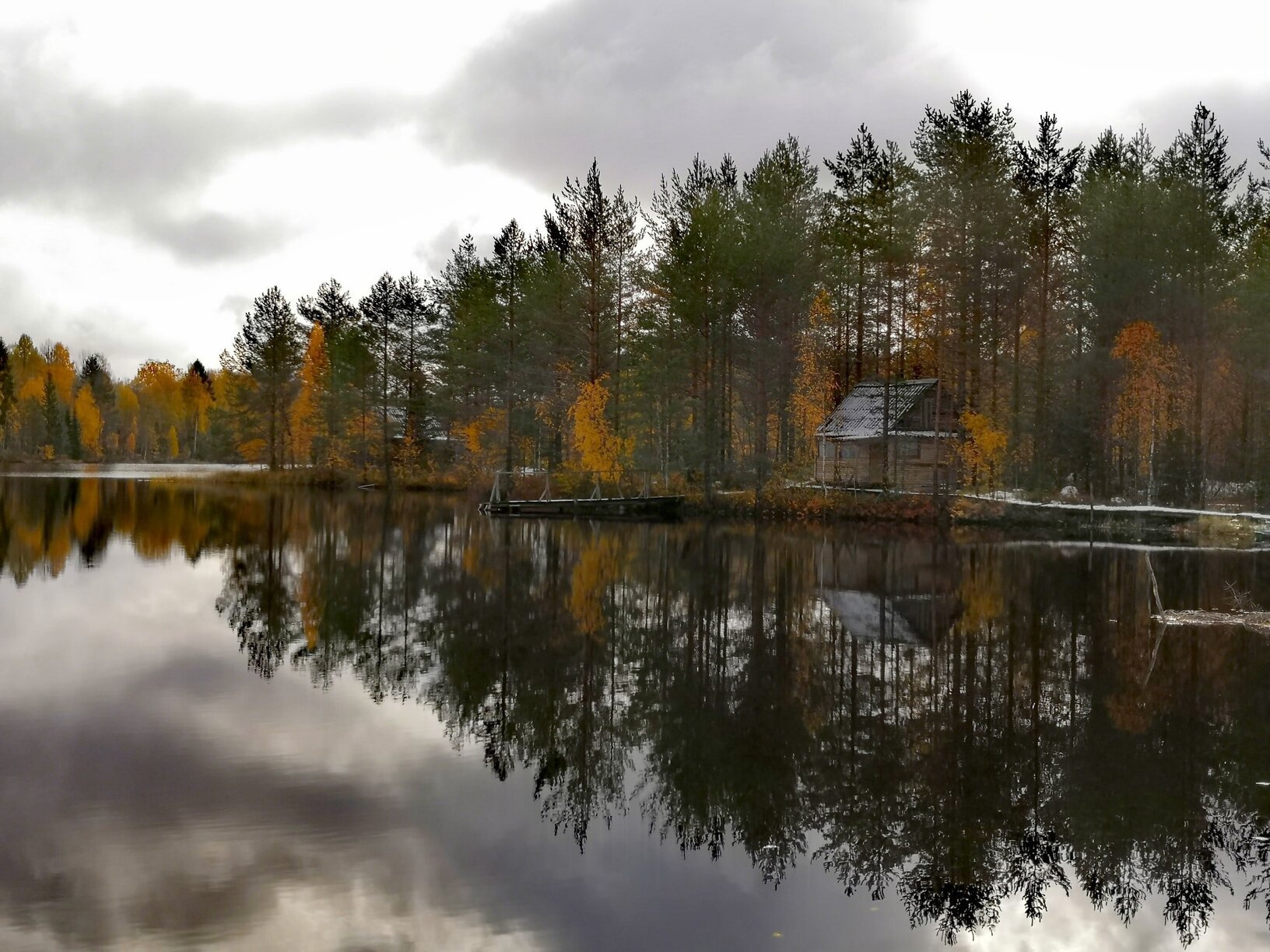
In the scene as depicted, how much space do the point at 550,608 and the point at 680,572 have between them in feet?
23.1

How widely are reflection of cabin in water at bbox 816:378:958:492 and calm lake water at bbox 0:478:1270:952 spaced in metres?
30.6

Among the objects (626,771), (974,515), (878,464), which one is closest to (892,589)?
(626,771)

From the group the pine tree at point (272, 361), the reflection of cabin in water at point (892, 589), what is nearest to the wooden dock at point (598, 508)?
the reflection of cabin in water at point (892, 589)

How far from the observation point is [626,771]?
1107cm

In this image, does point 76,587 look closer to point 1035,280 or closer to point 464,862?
point 464,862

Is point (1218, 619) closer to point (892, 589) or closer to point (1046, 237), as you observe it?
point (892, 589)

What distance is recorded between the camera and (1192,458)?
44688 mm

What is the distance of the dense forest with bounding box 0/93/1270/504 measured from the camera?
1772 inches

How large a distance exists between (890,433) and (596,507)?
1757 cm

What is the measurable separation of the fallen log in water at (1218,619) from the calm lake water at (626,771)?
500 millimetres

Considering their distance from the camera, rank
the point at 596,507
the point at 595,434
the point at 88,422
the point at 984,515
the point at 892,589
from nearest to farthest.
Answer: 1. the point at 892,589
2. the point at 984,515
3. the point at 596,507
4. the point at 595,434
5. the point at 88,422

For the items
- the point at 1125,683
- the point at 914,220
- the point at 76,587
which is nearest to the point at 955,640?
the point at 1125,683

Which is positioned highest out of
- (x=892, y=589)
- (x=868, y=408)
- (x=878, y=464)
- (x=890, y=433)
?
(x=868, y=408)

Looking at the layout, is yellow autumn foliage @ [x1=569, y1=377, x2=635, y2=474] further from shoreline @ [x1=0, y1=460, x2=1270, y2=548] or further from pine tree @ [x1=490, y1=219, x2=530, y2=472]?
pine tree @ [x1=490, y1=219, x2=530, y2=472]
